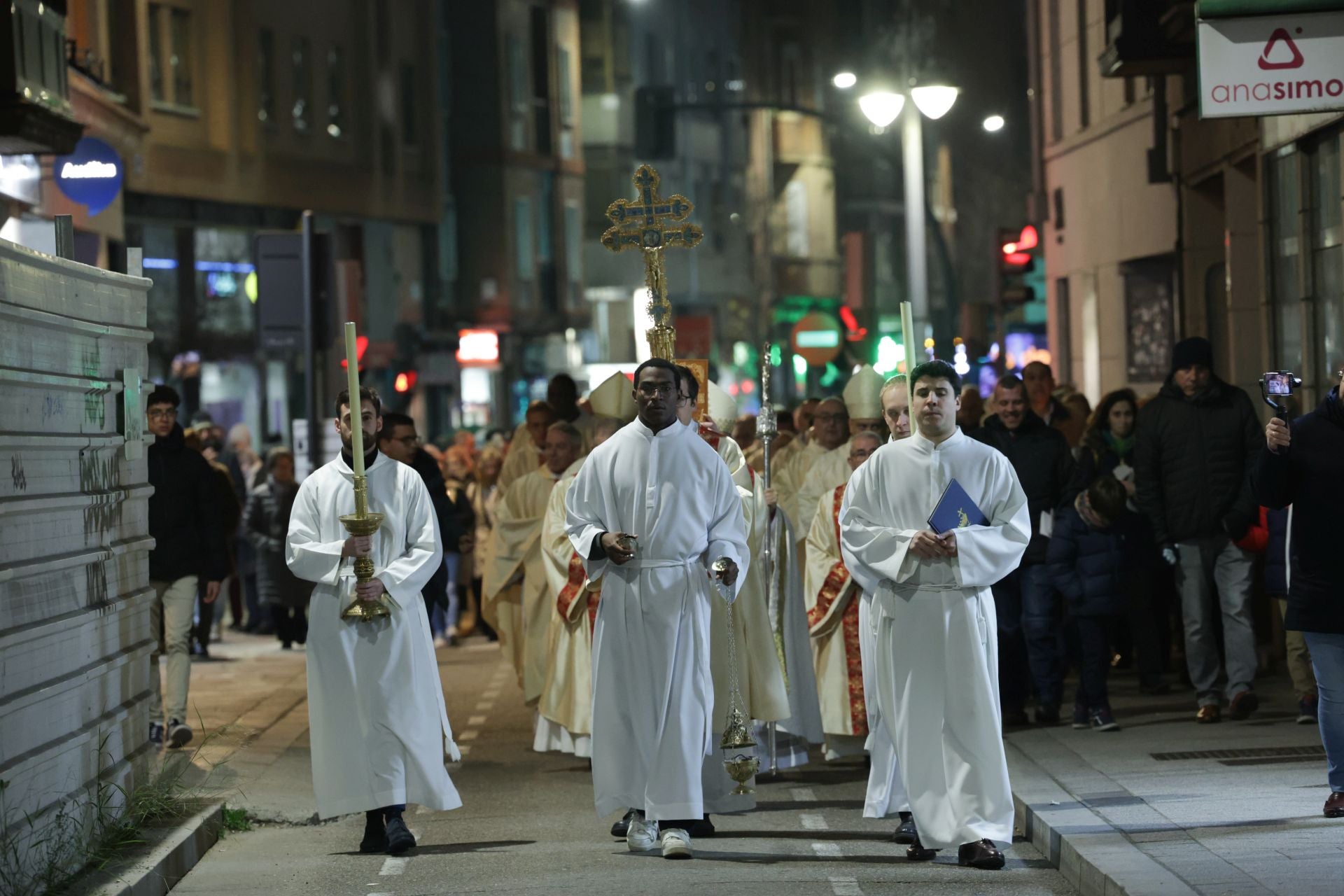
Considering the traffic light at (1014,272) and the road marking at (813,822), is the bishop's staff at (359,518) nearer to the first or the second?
the road marking at (813,822)

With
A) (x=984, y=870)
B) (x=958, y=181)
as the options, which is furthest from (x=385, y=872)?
(x=958, y=181)

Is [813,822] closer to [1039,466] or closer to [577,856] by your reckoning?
[577,856]

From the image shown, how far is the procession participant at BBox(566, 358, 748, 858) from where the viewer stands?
10578 mm

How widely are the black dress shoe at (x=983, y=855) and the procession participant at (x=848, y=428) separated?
473cm

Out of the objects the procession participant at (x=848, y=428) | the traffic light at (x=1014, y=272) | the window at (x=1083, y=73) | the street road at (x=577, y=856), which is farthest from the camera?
the window at (x=1083, y=73)

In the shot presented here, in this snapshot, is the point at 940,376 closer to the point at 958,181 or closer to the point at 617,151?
the point at 958,181

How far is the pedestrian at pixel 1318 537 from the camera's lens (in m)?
10.1

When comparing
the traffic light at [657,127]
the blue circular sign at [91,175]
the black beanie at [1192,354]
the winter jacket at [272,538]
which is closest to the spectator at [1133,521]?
the black beanie at [1192,354]

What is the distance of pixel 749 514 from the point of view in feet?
43.3

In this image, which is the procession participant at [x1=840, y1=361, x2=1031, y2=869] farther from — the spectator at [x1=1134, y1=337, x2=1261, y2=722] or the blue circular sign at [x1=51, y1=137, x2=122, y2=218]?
the blue circular sign at [x1=51, y1=137, x2=122, y2=218]

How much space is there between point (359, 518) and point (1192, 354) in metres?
5.68

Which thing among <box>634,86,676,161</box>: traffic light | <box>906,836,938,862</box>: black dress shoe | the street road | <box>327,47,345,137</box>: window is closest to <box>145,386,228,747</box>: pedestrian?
the street road

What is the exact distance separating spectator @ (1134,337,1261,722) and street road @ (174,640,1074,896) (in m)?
2.35

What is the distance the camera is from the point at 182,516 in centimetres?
1464
